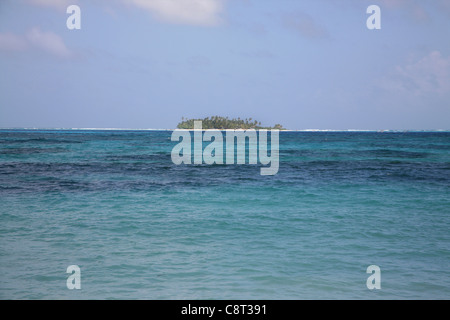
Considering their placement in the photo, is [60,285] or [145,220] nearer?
[60,285]

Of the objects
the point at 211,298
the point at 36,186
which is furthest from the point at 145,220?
the point at 36,186

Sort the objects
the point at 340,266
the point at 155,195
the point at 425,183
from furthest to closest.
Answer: the point at 425,183, the point at 155,195, the point at 340,266

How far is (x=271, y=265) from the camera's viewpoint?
9.55 m

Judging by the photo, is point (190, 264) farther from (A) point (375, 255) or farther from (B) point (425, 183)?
(B) point (425, 183)

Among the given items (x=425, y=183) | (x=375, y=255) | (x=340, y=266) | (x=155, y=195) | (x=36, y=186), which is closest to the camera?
(x=340, y=266)
